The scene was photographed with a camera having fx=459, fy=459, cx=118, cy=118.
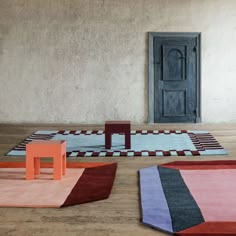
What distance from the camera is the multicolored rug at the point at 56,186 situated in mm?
3549

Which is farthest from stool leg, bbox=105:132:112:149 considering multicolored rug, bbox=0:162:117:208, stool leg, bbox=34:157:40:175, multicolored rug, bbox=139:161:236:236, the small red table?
stool leg, bbox=34:157:40:175

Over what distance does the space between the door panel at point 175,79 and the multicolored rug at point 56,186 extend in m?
3.80

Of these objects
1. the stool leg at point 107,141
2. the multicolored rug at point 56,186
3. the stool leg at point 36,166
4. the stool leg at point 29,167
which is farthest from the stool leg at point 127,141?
the stool leg at point 29,167

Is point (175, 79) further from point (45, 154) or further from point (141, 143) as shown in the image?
point (45, 154)

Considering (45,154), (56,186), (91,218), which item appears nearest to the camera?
(91,218)

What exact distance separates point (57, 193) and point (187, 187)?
1.10 meters

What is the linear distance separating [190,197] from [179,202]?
170 mm

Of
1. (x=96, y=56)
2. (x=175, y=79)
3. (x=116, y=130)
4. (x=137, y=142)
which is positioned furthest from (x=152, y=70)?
(x=116, y=130)

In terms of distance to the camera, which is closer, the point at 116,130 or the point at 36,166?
the point at 36,166

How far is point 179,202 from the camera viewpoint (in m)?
3.47

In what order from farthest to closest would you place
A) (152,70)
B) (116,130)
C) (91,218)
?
(152,70) < (116,130) < (91,218)

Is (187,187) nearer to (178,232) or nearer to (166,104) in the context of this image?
(178,232)

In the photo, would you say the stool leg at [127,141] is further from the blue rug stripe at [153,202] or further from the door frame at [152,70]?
the door frame at [152,70]

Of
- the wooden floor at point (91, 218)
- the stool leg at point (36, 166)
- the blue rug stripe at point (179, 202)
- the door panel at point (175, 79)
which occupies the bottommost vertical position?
the wooden floor at point (91, 218)
